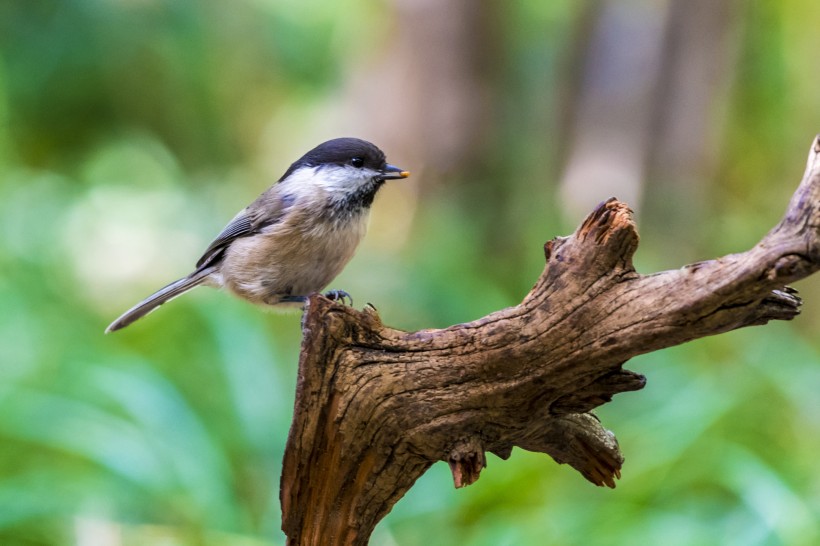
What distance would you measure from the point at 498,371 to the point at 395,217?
13.8 feet

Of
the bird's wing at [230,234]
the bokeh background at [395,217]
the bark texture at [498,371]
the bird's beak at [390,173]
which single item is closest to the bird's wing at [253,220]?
the bird's wing at [230,234]

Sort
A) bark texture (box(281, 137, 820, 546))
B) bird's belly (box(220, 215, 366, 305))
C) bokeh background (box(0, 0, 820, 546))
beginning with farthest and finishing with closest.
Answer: bokeh background (box(0, 0, 820, 546))
bird's belly (box(220, 215, 366, 305))
bark texture (box(281, 137, 820, 546))

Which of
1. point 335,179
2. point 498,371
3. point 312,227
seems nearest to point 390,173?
point 335,179

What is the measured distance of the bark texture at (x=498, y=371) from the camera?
130 centimetres

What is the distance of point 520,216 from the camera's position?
5.46 meters

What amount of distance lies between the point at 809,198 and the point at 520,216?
4.30m

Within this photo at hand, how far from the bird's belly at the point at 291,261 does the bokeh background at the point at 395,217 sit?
1.11m

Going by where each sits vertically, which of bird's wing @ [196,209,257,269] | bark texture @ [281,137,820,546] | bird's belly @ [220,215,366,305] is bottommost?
bark texture @ [281,137,820,546]

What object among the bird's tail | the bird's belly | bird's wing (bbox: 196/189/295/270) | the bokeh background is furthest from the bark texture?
the bokeh background

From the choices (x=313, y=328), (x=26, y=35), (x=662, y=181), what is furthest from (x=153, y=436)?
(x=26, y=35)

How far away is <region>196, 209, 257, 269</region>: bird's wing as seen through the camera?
239 cm

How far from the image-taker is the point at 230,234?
2.43 m

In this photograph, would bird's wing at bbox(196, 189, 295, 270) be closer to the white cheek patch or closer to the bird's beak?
the white cheek patch

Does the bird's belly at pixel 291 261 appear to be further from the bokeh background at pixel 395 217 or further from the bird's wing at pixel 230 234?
the bokeh background at pixel 395 217
